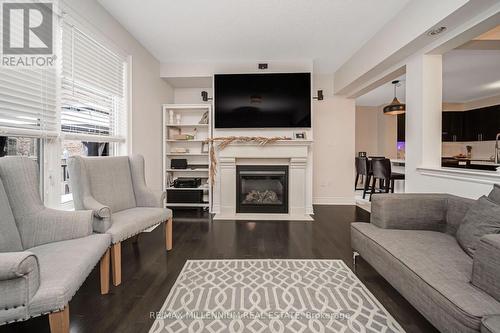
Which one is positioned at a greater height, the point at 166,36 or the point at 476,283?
the point at 166,36

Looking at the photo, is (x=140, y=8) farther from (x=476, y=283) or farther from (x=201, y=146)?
(x=476, y=283)

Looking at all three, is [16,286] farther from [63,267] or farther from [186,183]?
[186,183]

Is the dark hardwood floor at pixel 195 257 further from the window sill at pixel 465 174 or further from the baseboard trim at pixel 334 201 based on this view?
the window sill at pixel 465 174

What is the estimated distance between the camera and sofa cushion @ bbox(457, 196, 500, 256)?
1.41m

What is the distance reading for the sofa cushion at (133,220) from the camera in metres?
1.79

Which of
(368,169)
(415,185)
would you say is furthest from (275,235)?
(368,169)

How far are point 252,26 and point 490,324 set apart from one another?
3189mm

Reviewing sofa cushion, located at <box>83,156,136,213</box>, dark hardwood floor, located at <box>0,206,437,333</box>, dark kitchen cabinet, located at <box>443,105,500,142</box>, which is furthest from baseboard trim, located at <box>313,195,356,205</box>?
dark kitchen cabinet, located at <box>443,105,500,142</box>

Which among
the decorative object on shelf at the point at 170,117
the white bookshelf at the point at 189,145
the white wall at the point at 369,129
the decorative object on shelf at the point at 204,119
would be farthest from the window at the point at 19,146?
the white wall at the point at 369,129

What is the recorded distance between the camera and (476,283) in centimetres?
113

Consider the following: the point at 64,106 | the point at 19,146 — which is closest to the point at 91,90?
the point at 64,106

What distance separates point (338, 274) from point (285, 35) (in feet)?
9.50

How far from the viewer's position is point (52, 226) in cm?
152

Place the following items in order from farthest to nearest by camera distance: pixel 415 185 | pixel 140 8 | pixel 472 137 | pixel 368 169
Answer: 1. pixel 472 137
2. pixel 368 169
3. pixel 415 185
4. pixel 140 8
